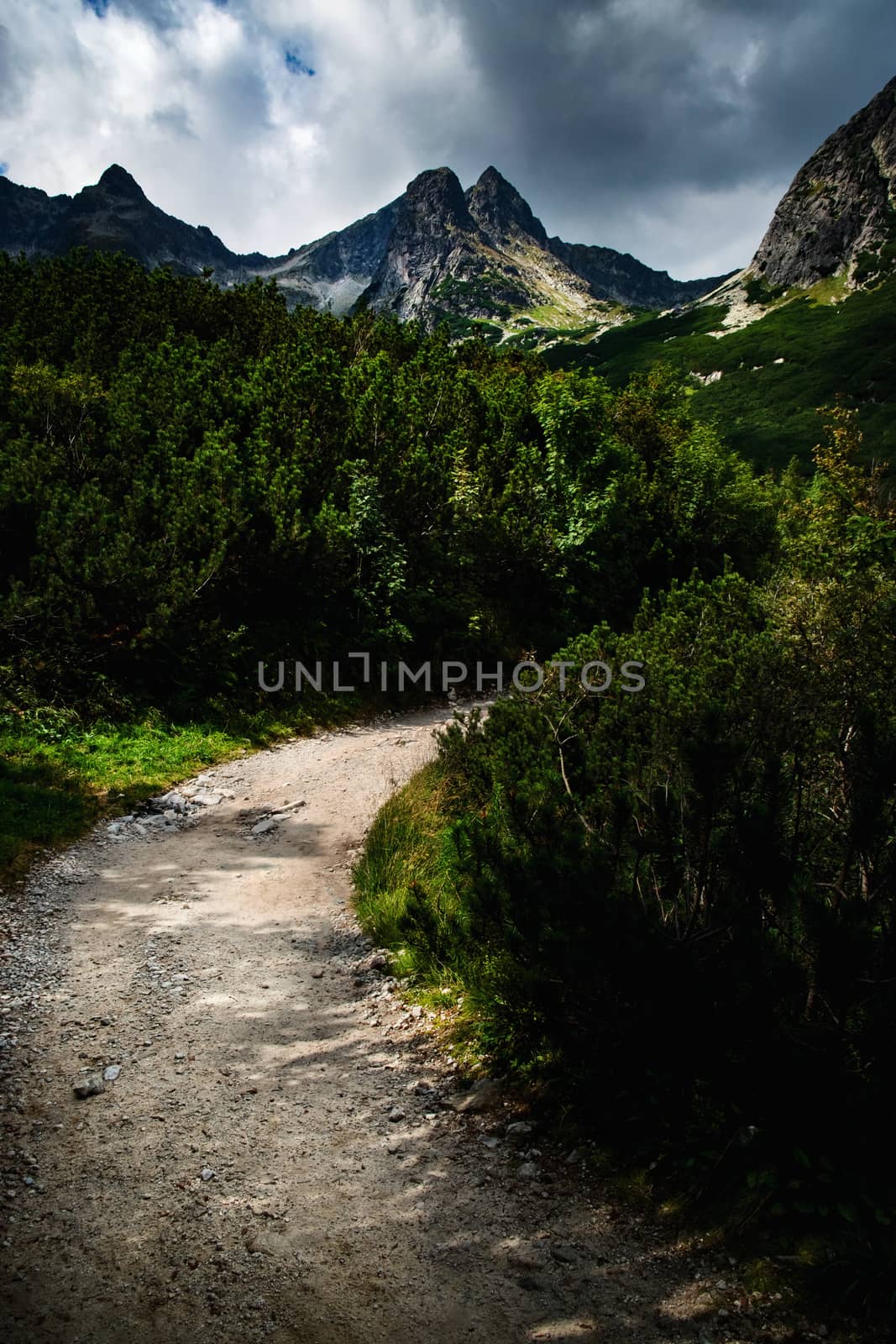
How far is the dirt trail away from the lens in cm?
255

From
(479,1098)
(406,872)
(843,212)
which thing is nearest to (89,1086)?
(479,1098)

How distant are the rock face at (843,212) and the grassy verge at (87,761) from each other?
11073cm

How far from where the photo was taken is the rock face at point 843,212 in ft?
301

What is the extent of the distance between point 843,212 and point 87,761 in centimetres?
12963

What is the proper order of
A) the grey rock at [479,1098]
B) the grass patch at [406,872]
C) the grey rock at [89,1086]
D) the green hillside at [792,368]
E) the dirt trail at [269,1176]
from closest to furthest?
the dirt trail at [269,1176]
the grey rock at [479,1098]
the grey rock at [89,1086]
the grass patch at [406,872]
the green hillside at [792,368]

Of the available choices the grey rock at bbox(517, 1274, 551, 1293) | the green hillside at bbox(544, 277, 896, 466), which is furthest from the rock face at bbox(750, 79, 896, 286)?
the grey rock at bbox(517, 1274, 551, 1293)

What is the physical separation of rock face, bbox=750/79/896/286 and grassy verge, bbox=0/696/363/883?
363ft

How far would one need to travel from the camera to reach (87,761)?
972 cm

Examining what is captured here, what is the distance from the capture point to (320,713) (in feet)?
45.1

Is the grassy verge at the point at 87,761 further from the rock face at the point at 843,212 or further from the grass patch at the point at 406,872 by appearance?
the rock face at the point at 843,212

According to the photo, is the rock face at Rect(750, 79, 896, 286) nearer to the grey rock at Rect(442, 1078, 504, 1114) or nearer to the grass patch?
the grass patch

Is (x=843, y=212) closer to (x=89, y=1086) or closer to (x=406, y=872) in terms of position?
Result: (x=406, y=872)

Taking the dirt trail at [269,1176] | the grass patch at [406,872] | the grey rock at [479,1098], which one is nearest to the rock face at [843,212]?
the grass patch at [406,872]

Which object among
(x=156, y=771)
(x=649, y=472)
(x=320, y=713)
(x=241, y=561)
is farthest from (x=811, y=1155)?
(x=649, y=472)
